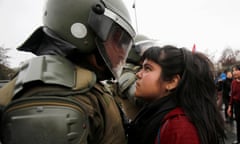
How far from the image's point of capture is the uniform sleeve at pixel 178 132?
1.07m

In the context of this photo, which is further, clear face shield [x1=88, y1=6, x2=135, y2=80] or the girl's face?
the girl's face

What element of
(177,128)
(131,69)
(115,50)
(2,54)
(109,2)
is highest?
(109,2)

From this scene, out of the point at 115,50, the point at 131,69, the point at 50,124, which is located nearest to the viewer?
the point at 50,124

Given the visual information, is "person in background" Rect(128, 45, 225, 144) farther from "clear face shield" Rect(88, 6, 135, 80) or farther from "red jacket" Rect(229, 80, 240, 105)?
"red jacket" Rect(229, 80, 240, 105)

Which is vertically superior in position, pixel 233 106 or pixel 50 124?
pixel 50 124

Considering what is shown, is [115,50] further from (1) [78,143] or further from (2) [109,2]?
(1) [78,143]

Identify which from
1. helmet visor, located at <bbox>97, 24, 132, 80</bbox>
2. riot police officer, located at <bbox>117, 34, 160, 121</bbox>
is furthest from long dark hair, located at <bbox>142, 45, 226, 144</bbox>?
riot police officer, located at <bbox>117, 34, 160, 121</bbox>

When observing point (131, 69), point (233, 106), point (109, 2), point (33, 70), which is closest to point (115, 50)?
point (109, 2)

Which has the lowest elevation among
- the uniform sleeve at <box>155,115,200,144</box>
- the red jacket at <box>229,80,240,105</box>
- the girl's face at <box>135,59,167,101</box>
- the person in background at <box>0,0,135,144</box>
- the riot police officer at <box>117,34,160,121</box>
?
the red jacket at <box>229,80,240,105</box>

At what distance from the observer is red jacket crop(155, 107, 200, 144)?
1073mm

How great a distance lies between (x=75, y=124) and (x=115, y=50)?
567 mm

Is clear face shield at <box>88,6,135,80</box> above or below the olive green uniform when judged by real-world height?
above

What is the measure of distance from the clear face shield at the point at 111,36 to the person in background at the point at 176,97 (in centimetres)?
16

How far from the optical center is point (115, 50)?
52.0 inches
